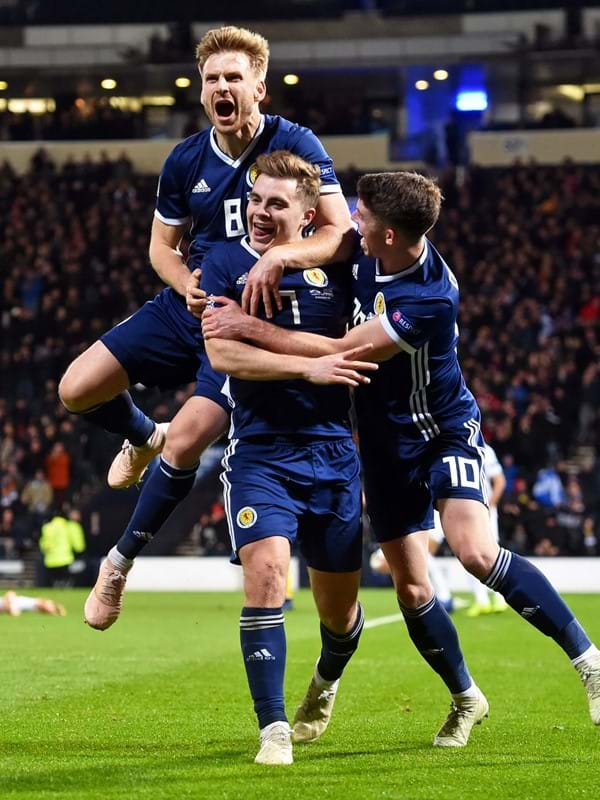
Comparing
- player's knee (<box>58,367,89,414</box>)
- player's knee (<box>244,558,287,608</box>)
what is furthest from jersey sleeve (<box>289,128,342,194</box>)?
player's knee (<box>244,558,287,608</box>)

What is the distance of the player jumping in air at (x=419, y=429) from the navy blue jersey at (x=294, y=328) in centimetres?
14

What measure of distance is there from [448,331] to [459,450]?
0.57 metres

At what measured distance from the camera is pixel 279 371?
6.38 m

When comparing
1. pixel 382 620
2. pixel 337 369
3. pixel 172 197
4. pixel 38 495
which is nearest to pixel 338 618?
pixel 337 369

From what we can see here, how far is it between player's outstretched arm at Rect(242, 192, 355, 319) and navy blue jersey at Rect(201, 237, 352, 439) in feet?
0.21

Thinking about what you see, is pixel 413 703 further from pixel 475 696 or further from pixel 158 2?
pixel 158 2

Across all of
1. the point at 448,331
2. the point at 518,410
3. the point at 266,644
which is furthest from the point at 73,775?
the point at 518,410

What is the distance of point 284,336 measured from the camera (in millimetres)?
6508

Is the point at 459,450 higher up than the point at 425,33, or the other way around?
the point at 425,33

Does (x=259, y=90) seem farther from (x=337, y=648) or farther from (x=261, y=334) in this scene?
(x=337, y=648)

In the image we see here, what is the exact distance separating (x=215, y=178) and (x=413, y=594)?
2.33 meters

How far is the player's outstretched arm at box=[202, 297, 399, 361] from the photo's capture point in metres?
6.48

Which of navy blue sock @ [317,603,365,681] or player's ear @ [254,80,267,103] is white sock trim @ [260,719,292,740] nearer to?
navy blue sock @ [317,603,365,681]

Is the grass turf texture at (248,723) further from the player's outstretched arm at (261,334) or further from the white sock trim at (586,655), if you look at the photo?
the player's outstretched arm at (261,334)
